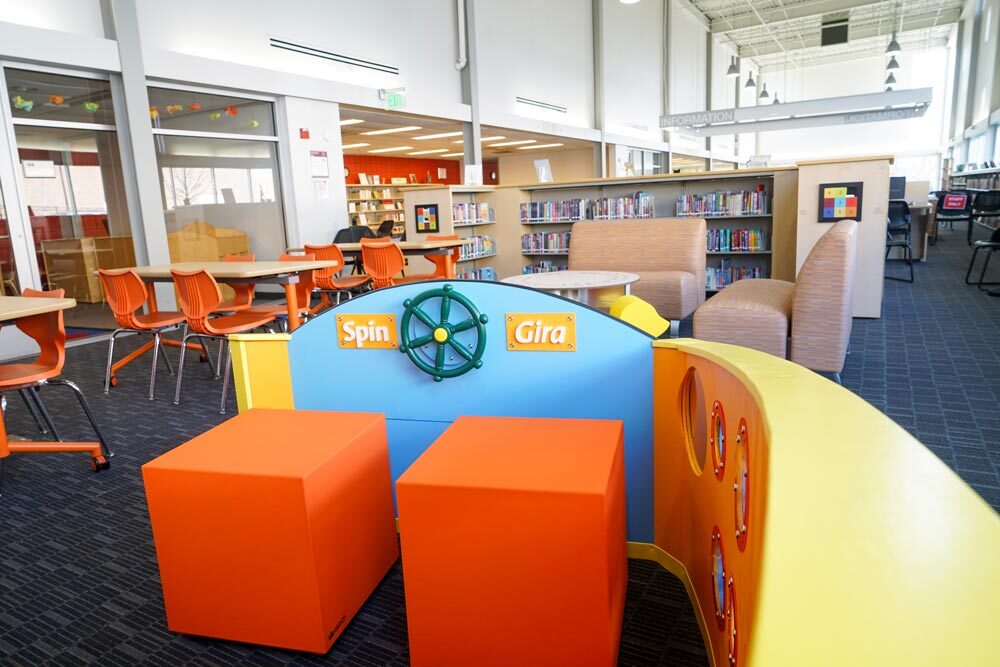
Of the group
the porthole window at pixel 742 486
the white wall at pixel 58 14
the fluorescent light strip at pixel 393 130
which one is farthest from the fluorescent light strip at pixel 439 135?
the porthole window at pixel 742 486

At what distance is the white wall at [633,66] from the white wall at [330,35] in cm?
523

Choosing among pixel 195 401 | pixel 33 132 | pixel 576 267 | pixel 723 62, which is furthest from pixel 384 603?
pixel 723 62

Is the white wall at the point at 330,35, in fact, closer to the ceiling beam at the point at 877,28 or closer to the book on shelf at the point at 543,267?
the book on shelf at the point at 543,267

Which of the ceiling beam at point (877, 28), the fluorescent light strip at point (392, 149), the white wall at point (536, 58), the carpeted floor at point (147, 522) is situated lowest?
the carpeted floor at point (147, 522)

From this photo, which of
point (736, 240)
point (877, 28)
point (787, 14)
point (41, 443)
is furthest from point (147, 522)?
point (877, 28)

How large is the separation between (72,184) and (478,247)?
4189 millimetres

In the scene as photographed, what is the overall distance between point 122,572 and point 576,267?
4.89 m

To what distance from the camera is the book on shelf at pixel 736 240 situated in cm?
661

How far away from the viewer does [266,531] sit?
1619 millimetres

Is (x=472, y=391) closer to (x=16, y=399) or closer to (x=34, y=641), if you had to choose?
(x=34, y=641)

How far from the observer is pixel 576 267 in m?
6.39

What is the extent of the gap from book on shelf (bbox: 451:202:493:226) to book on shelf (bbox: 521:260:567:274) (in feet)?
2.57

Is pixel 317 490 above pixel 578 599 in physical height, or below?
above

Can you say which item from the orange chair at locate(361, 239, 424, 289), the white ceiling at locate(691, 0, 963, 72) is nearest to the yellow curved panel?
the orange chair at locate(361, 239, 424, 289)
